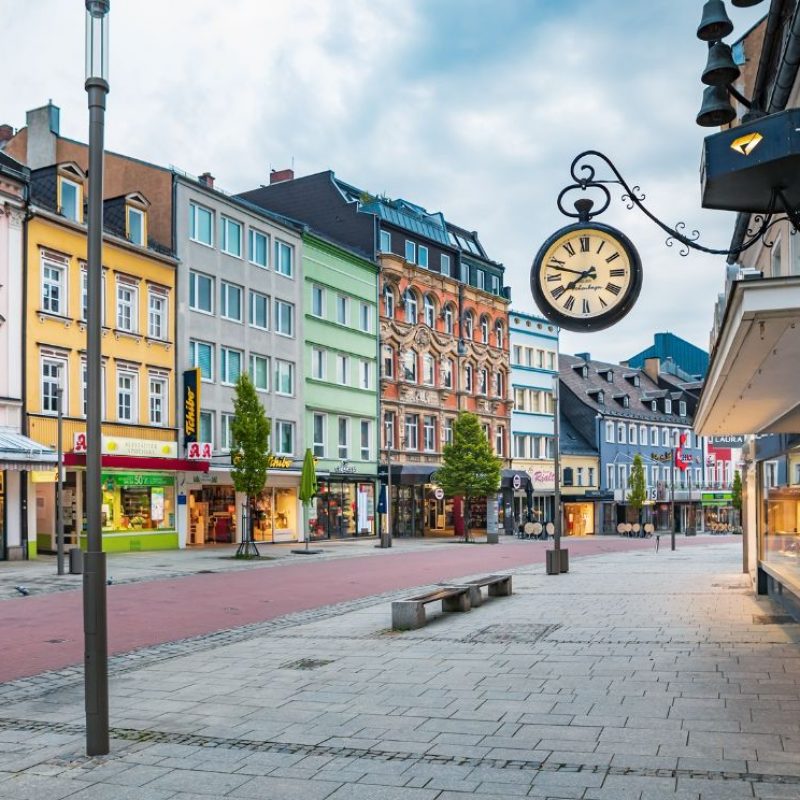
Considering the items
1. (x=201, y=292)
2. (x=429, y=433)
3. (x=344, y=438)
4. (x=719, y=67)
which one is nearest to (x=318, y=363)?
(x=344, y=438)

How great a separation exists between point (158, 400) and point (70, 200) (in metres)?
7.70

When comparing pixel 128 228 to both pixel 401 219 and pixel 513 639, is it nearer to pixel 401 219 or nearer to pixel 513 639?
pixel 401 219

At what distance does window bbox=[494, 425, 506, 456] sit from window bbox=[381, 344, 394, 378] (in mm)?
11651

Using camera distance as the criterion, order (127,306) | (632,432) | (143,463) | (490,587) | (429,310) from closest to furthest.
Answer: (490,587) < (143,463) < (127,306) < (429,310) < (632,432)

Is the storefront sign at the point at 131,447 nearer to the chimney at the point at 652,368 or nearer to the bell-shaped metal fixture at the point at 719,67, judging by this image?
the bell-shaped metal fixture at the point at 719,67

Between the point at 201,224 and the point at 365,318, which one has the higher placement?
the point at 201,224

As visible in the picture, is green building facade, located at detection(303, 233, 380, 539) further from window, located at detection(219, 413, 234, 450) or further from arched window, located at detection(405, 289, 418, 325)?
window, located at detection(219, 413, 234, 450)

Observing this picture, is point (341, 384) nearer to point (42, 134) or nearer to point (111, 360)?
point (111, 360)

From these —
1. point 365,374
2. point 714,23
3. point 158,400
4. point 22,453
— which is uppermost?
point 365,374

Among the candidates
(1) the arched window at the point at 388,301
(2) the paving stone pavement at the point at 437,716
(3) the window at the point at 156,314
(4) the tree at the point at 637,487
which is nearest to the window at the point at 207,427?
(3) the window at the point at 156,314

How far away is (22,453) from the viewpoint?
28.0 metres

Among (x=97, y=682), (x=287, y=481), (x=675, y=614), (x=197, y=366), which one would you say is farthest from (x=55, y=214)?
(x=97, y=682)

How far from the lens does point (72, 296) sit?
32.5m

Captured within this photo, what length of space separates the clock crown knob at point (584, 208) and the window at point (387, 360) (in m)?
42.7
